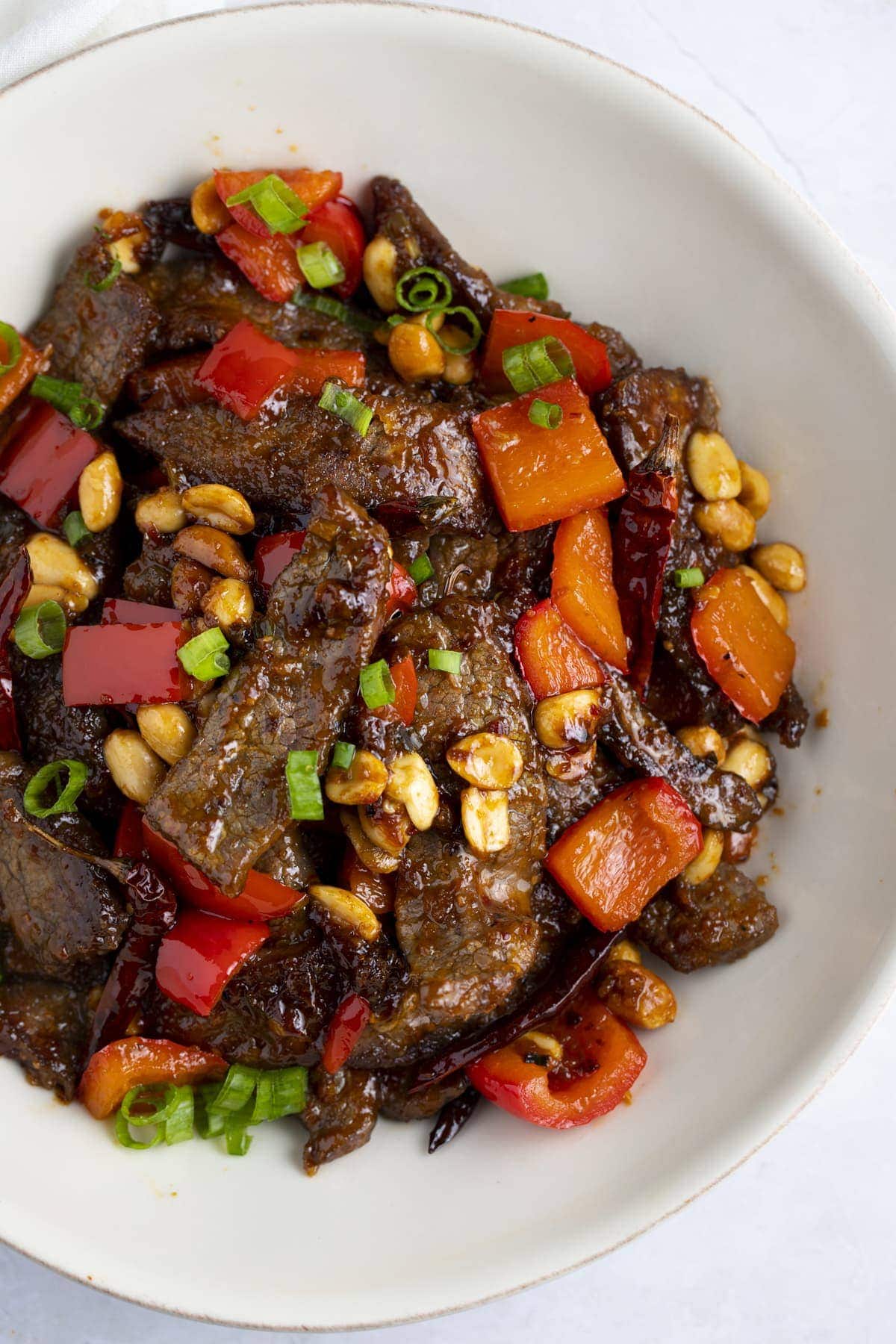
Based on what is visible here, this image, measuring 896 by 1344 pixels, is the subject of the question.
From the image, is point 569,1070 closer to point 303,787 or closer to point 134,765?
point 303,787

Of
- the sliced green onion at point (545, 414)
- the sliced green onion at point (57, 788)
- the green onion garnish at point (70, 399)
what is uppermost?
the sliced green onion at point (545, 414)

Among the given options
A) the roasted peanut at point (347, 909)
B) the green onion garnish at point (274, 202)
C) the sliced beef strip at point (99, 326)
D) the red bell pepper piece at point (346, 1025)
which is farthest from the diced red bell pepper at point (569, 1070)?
the green onion garnish at point (274, 202)

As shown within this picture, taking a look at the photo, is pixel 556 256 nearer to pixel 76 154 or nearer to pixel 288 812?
pixel 76 154

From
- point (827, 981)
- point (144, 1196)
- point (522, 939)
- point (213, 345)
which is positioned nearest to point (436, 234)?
point (213, 345)

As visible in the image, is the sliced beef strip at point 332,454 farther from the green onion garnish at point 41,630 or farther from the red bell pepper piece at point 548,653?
the green onion garnish at point 41,630

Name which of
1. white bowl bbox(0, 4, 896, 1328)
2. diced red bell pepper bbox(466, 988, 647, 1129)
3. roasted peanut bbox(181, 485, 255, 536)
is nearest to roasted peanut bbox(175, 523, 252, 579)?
roasted peanut bbox(181, 485, 255, 536)

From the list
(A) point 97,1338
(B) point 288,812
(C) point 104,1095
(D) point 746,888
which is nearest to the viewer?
(B) point 288,812
